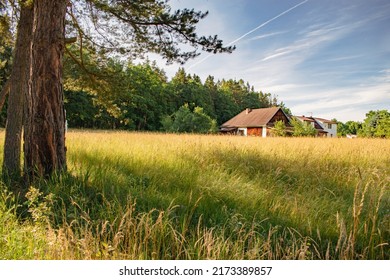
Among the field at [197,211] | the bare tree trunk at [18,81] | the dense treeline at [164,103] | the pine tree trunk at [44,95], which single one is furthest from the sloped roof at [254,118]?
the pine tree trunk at [44,95]

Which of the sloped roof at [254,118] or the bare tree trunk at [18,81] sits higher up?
the sloped roof at [254,118]

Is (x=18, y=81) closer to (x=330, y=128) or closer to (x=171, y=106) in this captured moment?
(x=171, y=106)

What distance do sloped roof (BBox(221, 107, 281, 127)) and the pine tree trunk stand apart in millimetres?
36364

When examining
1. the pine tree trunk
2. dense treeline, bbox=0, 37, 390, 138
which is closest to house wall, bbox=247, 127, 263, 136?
dense treeline, bbox=0, 37, 390, 138

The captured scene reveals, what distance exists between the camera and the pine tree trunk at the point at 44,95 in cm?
350

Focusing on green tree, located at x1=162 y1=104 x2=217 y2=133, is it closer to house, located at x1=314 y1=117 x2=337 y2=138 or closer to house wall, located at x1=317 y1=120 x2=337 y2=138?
house, located at x1=314 y1=117 x2=337 y2=138

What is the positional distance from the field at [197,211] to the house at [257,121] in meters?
33.3

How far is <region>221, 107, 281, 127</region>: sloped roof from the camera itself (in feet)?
127

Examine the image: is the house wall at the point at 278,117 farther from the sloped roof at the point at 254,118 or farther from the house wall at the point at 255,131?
the house wall at the point at 255,131

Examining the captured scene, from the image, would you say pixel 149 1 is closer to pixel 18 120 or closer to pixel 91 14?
pixel 91 14

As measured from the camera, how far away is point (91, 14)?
16.8 feet

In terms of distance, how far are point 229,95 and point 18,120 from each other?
48127mm
